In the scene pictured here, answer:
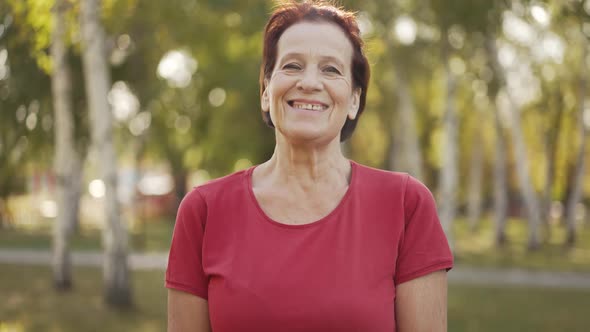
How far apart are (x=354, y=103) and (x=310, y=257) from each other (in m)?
0.54

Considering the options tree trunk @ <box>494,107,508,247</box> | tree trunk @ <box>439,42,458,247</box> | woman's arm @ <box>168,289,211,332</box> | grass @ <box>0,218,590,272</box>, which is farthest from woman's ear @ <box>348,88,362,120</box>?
tree trunk @ <box>494,107,508,247</box>

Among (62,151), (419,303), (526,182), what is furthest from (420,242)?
(526,182)

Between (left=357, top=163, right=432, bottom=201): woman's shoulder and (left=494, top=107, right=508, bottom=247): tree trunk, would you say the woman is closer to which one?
(left=357, top=163, right=432, bottom=201): woman's shoulder

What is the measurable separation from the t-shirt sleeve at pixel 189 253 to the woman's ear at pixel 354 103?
54 centimetres

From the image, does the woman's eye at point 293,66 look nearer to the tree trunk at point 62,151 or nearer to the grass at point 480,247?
the tree trunk at point 62,151

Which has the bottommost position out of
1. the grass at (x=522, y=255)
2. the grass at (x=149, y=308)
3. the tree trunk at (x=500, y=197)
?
the grass at (x=522, y=255)

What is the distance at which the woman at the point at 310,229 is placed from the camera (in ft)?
7.29

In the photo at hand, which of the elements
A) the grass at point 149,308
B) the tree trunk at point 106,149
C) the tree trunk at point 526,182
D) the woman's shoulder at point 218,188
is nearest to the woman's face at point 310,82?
the woman's shoulder at point 218,188

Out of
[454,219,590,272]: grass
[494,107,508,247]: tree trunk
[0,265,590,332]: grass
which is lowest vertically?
[454,219,590,272]: grass

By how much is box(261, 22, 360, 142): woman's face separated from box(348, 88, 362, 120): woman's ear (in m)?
0.10

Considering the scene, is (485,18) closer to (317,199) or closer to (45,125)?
(317,199)

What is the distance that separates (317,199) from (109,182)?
1028cm

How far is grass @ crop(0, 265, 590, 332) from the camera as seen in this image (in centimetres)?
1096

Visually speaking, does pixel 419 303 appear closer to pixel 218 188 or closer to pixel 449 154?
pixel 218 188
